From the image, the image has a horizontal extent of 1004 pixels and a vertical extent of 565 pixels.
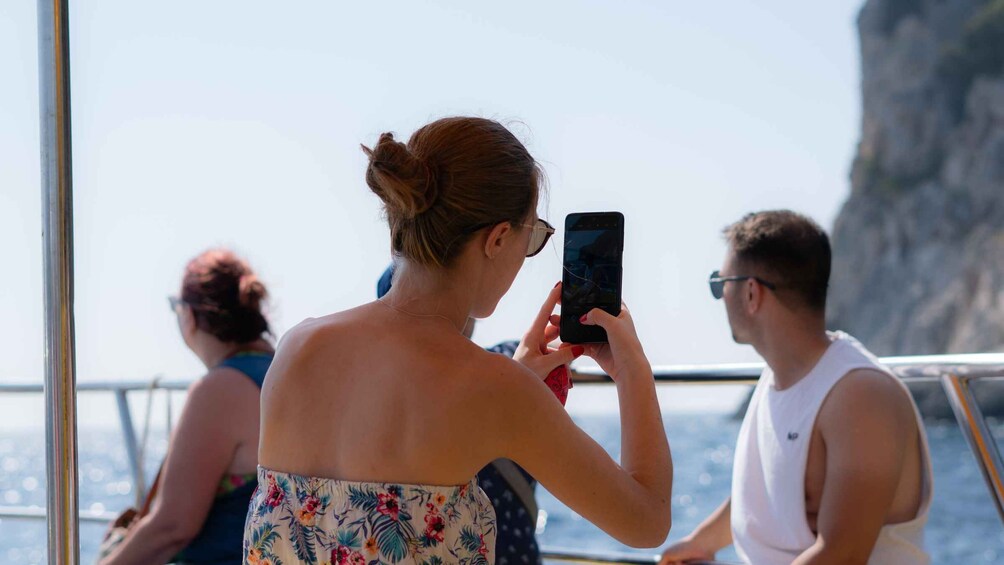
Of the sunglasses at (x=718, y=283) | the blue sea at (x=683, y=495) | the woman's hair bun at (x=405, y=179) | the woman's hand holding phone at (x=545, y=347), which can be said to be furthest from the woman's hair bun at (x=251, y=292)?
the woman's hair bun at (x=405, y=179)

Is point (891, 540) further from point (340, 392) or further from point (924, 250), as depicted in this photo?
point (924, 250)

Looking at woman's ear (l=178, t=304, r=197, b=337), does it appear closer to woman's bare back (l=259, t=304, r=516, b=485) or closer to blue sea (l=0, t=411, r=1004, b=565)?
blue sea (l=0, t=411, r=1004, b=565)

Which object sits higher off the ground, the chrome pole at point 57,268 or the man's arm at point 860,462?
the chrome pole at point 57,268

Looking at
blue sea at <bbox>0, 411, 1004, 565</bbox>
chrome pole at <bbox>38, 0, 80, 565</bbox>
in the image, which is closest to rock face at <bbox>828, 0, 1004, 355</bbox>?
blue sea at <bbox>0, 411, 1004, 565</bbox>

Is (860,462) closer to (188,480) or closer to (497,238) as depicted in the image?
(497,238)

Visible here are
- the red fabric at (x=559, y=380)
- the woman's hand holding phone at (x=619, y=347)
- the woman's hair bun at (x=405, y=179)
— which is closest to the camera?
the woman's hair bun at (x=405, y=179)

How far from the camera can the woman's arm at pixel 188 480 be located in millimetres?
2438

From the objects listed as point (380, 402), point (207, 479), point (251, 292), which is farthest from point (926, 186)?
point (380, 402)

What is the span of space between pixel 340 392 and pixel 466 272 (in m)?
0.25

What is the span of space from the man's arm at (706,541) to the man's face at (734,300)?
40 cm

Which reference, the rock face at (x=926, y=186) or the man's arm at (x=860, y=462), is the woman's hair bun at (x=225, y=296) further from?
the rock face at (x=926, y=186)

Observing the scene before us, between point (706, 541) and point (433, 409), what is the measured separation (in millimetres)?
1341

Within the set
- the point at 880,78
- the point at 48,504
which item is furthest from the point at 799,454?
the point at 880,78

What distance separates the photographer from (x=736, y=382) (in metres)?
2.50
